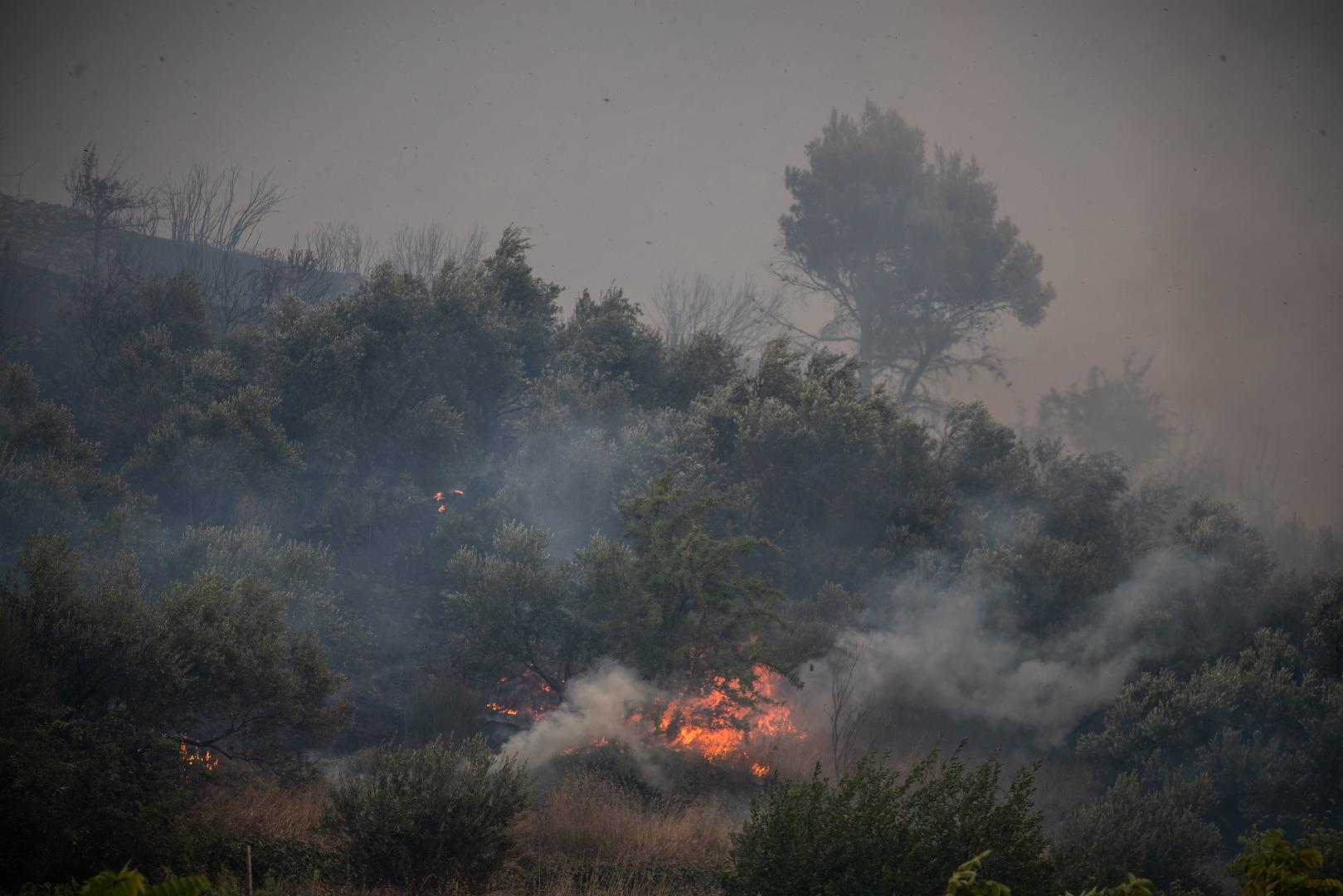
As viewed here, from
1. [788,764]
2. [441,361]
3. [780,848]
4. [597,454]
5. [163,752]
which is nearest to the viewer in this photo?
[780,848]

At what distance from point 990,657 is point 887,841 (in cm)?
1633

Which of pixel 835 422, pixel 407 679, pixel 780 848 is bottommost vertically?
pixel 407 679

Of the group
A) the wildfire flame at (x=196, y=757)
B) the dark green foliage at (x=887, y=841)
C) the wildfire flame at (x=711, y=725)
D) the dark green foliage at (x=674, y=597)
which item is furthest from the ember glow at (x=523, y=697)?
the dark green foliage at (x=887, y=841)

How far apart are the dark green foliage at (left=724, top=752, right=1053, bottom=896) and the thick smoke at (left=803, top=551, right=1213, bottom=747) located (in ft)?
42.8

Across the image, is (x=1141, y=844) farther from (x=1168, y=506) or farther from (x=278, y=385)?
(x=278, y=385)

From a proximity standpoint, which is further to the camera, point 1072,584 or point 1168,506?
point 1168,506

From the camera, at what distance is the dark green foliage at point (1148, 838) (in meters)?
15.1

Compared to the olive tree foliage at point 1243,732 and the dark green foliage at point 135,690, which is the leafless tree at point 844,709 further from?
the dark green foliage at point 135,690

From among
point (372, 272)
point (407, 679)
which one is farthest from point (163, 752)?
point (372, 272)

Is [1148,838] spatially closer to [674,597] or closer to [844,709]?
[844,709]

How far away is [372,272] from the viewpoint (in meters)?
31.8

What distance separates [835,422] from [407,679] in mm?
14733

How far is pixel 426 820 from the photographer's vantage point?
1168cm

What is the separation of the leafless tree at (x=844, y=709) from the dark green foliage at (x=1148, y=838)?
4.83 meters
